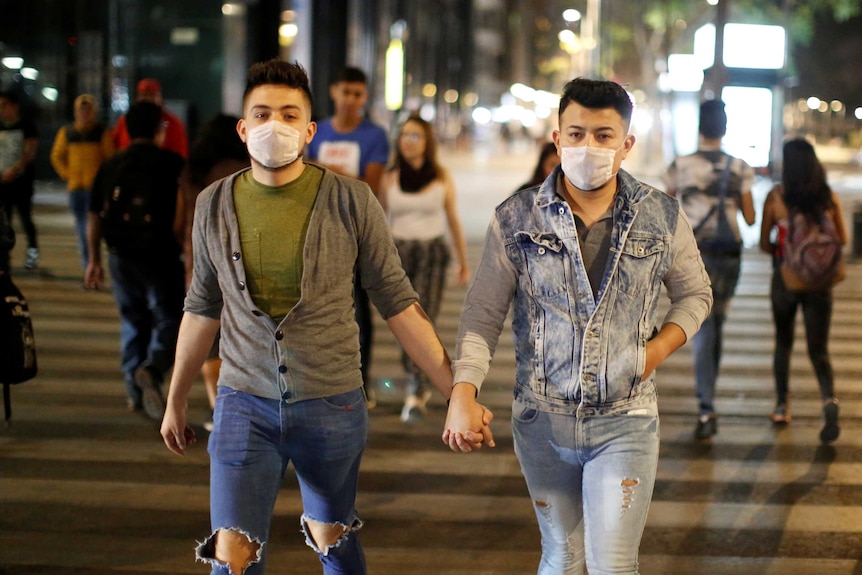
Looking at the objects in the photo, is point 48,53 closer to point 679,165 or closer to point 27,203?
point 27,203

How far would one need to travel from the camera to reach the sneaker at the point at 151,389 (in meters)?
6.84

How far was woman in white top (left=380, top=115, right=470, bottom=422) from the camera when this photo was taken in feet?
Answer: 24.0

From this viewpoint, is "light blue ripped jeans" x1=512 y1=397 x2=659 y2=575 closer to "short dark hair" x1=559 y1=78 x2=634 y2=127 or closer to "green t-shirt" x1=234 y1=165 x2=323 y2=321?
"green t-shirt" x1=234 y1=165 x2=323 y2=321

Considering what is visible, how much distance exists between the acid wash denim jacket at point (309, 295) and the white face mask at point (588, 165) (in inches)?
24.1

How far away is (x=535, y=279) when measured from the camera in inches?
131

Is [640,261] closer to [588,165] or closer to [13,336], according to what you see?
[588,165]

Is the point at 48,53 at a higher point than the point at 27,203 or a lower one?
higher

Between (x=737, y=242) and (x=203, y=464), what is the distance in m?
3.37

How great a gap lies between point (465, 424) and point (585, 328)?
0.42 meters

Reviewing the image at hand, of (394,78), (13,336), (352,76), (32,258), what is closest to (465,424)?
(13,336)

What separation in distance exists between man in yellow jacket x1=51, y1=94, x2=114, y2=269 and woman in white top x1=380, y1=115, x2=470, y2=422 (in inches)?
231

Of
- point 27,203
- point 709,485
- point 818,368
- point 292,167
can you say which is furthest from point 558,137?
point 27,203

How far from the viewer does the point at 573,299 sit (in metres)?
3.27

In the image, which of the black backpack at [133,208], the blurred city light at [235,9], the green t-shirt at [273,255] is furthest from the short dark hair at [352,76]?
the blurred city light at [235,9]
